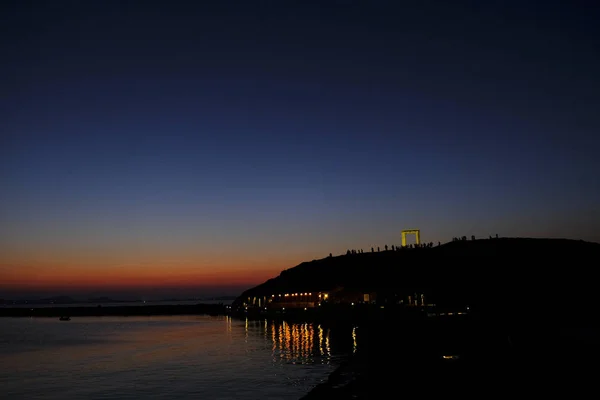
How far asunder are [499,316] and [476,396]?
33.3 metres

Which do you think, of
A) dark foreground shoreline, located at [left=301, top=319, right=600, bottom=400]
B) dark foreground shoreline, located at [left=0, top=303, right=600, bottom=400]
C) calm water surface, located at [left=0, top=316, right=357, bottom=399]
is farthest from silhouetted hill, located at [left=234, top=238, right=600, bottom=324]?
calm water surface, located at [left=0, top=316, right=357, bottom=399]

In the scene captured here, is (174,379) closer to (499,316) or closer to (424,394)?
(424,394)

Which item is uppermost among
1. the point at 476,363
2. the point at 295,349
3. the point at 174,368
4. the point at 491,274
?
the point at 491,274

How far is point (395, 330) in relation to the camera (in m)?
61.7

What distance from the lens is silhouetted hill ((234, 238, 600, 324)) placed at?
66188 millimetres

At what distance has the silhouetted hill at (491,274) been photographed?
6619 cm

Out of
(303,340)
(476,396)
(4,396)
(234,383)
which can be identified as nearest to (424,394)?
(476,396)

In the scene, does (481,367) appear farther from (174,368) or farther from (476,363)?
(174,368)

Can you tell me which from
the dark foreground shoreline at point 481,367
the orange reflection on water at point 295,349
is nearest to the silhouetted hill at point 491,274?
the dark foreground shoreline at point 481,367

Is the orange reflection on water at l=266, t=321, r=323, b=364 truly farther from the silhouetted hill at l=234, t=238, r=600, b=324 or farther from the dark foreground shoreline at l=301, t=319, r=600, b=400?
the silhouetted hill at l=234, t=238, r=600, b=324

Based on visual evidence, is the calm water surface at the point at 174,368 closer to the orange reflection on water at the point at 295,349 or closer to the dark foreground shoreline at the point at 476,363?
the orange reflection on water at the point at 295,349

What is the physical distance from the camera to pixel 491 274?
291ft

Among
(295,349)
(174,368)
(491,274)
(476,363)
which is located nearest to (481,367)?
(476,363)

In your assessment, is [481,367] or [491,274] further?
[491,274]
